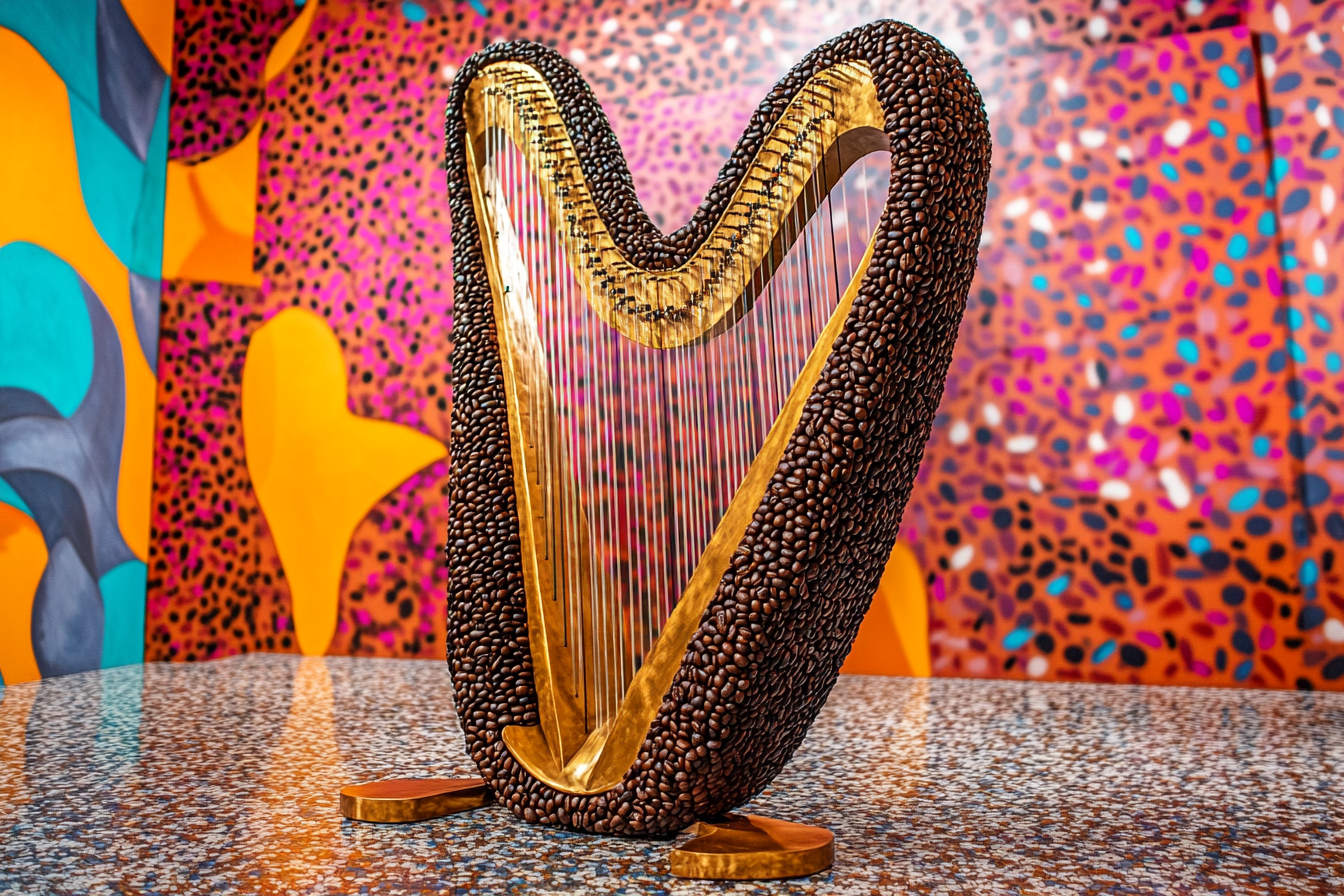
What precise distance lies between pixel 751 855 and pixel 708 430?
596mm

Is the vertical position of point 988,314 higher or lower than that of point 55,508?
higher

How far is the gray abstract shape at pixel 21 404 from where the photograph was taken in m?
3.35

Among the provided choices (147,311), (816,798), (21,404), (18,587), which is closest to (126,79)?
(147,311)

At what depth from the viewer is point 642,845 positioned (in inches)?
62.9

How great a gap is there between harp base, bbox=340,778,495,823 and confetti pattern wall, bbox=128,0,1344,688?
86.5 inches

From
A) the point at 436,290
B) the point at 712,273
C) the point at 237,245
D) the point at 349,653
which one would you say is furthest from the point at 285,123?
the point at 712,273

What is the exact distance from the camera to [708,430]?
1467 mm

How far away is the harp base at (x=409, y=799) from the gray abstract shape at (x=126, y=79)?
3.18 m

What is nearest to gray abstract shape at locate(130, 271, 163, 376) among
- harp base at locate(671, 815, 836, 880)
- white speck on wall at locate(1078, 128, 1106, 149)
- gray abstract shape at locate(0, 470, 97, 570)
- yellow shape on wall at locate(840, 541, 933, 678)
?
gray abstract shape at locate(0, 470, 97, 570)

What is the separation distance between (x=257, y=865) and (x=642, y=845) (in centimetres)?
57

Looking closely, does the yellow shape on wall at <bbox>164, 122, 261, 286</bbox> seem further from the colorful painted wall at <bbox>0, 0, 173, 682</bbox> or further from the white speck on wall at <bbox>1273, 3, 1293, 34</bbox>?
the white speck on wall at <bbox>1273, 3, 1293, 34</bbox>

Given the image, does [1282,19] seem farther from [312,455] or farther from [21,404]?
[21,404]

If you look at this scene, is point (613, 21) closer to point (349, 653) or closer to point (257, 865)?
point (349, 653)

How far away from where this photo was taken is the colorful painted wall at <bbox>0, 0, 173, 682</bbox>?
3.40 meters
